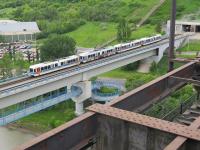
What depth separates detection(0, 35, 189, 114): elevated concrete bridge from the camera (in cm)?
2466

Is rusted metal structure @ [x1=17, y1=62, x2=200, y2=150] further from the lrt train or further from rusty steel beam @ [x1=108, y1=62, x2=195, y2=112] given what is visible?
the lrt train

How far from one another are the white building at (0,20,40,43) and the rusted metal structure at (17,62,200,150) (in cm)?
6587

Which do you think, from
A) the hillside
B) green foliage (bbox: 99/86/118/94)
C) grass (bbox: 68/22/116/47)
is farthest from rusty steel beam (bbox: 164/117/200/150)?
the hillside

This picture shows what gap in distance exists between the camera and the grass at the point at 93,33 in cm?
6014

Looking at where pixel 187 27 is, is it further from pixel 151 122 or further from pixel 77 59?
pixel 151 122

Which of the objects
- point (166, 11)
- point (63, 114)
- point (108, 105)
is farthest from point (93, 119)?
point (166, 11)

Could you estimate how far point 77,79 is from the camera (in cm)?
3134

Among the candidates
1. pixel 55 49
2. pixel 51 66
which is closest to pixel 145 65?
pixel 55 49

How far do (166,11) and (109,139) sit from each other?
71270mm

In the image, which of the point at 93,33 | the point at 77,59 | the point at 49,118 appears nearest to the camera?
the point at 49,118

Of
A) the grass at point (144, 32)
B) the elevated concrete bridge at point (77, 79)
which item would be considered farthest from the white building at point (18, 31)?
the elevated concrete bridge at point (77, 79)

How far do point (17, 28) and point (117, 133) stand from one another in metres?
69.8

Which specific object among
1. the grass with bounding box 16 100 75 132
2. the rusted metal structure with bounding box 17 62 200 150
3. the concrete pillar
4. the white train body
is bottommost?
the grass with bounding box 16 100 75 132

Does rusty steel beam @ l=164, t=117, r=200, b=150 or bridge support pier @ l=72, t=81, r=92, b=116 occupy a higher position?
rusty steel beam @ l=164, t=117, r=200, b=150
